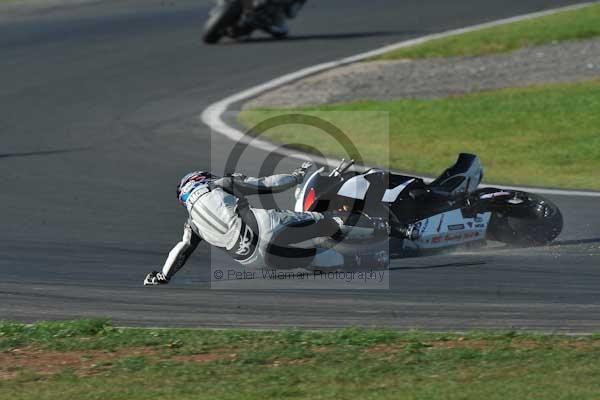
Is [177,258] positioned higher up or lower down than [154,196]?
lower down

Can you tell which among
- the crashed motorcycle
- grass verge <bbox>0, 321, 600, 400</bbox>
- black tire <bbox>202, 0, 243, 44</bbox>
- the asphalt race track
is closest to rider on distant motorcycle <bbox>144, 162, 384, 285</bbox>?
the asphalt race track

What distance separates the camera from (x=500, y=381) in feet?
23.3

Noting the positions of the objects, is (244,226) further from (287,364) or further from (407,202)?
(287,364)

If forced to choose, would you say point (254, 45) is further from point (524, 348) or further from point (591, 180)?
point (524, 348)

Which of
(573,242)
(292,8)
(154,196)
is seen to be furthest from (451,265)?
(292,8)

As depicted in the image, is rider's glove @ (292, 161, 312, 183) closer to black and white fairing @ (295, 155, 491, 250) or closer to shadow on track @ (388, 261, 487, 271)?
black and white fairing @ (295, 155, 491, 250)

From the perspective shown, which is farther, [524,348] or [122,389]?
[524,348]

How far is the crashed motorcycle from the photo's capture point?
10516 millimetres

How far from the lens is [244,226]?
9648 mm

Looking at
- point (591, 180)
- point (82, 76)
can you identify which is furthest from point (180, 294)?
point (82, 76)

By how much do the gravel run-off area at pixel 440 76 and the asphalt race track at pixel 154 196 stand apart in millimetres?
A: 1302

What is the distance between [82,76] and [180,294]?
1278 centimetres

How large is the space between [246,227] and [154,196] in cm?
403

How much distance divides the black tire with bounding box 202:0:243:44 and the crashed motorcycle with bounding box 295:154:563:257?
14.1 metres
